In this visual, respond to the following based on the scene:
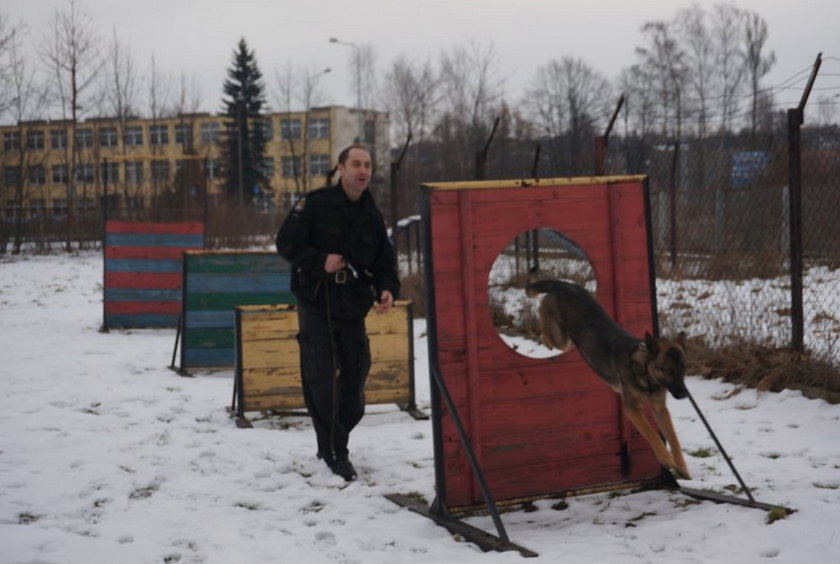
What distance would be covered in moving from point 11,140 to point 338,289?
2883cm

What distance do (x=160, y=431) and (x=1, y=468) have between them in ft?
4.44

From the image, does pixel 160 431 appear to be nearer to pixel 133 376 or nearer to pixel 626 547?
pixel 133 376

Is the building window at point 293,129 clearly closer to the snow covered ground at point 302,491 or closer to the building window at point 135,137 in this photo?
the building window at point 135,137

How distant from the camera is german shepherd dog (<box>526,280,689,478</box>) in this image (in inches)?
137

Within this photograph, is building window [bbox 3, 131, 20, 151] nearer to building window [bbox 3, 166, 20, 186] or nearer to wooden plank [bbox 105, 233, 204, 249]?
building window [bbox 3, 166, 20, 186]

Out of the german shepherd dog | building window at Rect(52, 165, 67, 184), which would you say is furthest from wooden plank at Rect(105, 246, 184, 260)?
building window at Rect(52, 165, 67, 184)

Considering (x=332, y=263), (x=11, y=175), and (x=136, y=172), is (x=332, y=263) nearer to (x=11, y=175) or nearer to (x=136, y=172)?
(x=136, y=172)

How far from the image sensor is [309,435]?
6371 mm

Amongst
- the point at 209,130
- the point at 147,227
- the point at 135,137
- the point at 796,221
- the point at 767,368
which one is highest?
the point at 209,130

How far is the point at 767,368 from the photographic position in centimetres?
690

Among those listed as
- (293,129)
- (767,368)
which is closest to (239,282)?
(767,368)

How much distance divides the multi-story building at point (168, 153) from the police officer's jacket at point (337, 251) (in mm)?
24693

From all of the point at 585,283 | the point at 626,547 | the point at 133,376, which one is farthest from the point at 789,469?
the point at 133,376

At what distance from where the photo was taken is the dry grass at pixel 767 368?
643 centimetres
